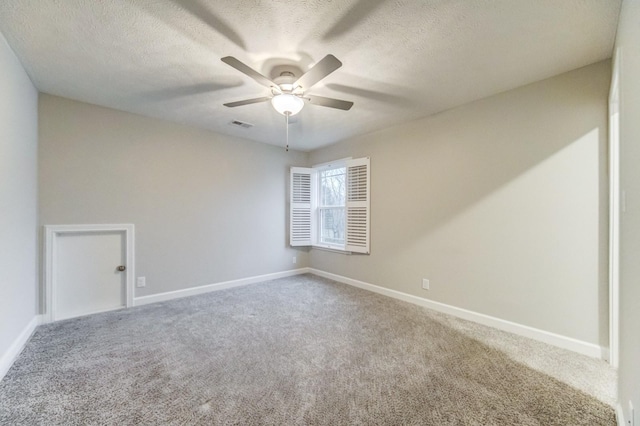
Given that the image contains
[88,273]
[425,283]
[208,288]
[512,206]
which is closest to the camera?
[512,206]

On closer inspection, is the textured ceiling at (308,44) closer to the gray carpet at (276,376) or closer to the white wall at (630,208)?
the white wall at (630,208)

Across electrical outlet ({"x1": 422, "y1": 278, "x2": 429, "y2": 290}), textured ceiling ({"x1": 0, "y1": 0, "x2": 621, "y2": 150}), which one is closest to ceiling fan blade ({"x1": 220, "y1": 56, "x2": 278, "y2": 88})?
textured ceiling ({"x1": 0, "y1": 0, "x2": 621, "y2": 150})

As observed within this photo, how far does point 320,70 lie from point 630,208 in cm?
190

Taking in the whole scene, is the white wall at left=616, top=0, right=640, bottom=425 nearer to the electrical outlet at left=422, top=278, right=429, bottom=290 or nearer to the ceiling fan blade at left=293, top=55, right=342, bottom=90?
the ceiling fan blade at left=293, top=55, right=342, bottom=90

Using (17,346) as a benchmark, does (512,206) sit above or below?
above

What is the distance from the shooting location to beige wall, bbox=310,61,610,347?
2246mm

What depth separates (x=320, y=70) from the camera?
1.85 meters

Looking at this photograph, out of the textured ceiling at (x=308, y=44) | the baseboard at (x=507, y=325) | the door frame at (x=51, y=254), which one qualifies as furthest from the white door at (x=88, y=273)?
the baseboard at (x=507, y=325)

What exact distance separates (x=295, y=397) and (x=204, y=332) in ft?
4.61

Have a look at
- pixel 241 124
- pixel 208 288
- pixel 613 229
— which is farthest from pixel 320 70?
pixel 208 288

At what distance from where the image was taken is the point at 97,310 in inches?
126

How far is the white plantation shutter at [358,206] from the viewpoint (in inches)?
165

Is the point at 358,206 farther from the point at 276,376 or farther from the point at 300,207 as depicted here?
the point at 276,376

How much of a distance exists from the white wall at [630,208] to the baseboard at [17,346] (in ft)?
12.5
